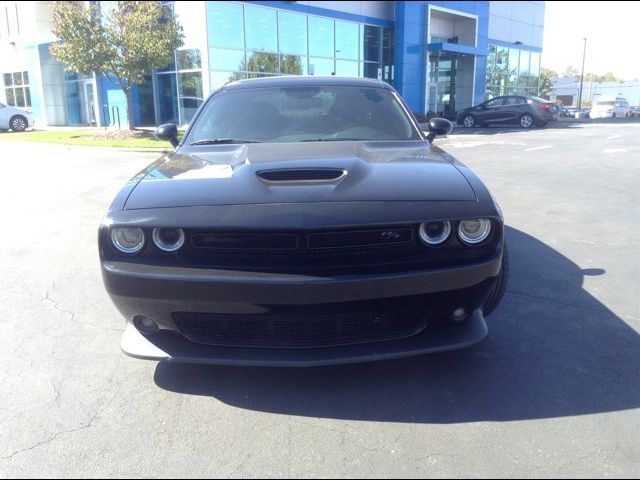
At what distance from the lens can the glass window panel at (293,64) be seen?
77.8 feet

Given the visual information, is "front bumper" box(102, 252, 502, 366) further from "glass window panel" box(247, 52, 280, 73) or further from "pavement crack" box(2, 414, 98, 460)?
"glass window panel" box(247, 52, 280, 73)

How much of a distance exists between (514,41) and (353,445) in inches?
1594

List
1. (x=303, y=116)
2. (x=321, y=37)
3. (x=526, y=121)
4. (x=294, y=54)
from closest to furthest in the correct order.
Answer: (x=303, y=116) → (x=294, y=54) → (x=526, y=121) → (x=321, y=37)

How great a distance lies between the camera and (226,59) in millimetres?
21531

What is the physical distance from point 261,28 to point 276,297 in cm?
2242

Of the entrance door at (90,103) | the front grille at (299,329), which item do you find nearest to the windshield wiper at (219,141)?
the front grille at (299,329)

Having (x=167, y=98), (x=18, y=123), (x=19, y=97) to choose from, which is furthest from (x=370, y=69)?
(x=19, y=97)

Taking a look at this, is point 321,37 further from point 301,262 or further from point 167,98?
point 301,262

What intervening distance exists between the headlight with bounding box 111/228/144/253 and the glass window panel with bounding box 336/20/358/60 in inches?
995

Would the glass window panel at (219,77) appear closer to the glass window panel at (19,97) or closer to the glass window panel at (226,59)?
the glass window panel at (226,59)

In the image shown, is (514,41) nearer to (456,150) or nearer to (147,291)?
(456,150)

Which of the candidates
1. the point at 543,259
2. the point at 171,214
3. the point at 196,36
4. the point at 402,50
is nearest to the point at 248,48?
the point at 196,36

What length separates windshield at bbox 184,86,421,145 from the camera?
388cm

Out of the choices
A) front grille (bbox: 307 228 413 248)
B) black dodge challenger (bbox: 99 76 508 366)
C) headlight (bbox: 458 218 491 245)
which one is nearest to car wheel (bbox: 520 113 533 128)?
black dodge challenger (bbox: 99 76 508 366)
